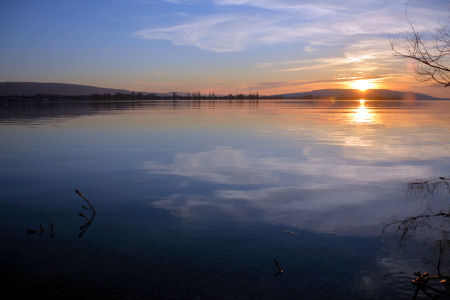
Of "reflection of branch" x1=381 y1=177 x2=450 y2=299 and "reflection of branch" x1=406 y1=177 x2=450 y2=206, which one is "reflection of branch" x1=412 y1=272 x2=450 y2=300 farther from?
"reflection of branch" x1=406 y1=177 x2=450 y2=206

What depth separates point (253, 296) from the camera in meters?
3.92

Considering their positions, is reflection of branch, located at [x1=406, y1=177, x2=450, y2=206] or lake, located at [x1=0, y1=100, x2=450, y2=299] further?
reflection of branch, located at [x1=406, y1=177, x2=450, y2=206]

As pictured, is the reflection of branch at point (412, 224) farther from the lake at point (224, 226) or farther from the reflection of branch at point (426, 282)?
the reflection of branch at point (426, 282)

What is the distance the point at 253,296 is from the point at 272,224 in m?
2.10

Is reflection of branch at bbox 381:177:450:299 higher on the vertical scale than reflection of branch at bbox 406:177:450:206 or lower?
lower

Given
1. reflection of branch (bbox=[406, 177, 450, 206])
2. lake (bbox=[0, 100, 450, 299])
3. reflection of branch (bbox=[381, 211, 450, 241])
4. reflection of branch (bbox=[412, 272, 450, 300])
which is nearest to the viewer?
reflection of branch (bbox=[412, 272, 450, 300])

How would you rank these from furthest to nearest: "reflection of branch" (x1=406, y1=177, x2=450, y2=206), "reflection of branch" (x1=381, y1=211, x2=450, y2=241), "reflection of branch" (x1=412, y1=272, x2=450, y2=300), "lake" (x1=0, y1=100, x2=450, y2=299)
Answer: "reflection of branch" (x1=406, y1=177, x2=450, y2=206)
"reflection of branch" (x1=381, y1=211, x2=450, y2=241)
"lake" (x1=0, y1=100, x2=450, y2=299)
"reflection of branch" (x1=412, y1=272, x2=450, y2=300)

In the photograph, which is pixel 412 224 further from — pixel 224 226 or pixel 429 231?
pixel 224 226

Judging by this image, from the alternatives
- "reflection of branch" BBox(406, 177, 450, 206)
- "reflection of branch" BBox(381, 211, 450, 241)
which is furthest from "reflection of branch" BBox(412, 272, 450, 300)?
"reflection of branch" BBox(406, 177, 450, 206)

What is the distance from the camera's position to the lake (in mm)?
4184

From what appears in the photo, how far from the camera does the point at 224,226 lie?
5.84 metres

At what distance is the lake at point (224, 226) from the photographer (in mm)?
4184

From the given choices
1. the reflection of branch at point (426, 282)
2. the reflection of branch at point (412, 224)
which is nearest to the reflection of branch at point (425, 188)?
the reflection of branch at point (412, 224)

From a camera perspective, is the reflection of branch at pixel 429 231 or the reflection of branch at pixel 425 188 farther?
the reflection of branch at pixel 425 188
